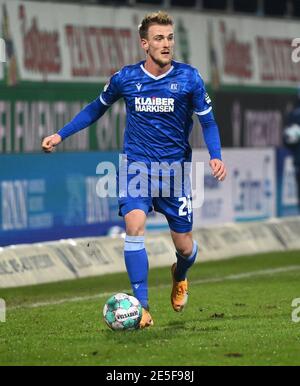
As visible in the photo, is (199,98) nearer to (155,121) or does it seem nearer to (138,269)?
(155,121)

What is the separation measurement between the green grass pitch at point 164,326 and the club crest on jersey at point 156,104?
191 cm

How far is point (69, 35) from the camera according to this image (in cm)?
1955

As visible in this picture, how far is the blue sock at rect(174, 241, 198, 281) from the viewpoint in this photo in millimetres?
12828

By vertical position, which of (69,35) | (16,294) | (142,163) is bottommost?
(16,294)

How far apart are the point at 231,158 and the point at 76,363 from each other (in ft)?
43.3

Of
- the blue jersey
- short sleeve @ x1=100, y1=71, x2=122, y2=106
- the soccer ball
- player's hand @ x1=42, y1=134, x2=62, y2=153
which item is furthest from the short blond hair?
the soccer ball

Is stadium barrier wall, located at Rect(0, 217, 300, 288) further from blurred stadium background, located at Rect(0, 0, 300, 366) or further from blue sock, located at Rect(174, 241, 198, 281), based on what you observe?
blue sock, located at Rect(174, 241, 198, 281)

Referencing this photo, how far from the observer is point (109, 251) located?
1881 cm

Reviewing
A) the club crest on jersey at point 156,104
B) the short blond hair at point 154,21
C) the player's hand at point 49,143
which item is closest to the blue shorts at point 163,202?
the club crest on jersey at point 156,104

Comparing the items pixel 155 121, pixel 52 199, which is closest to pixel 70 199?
pixel 52 199

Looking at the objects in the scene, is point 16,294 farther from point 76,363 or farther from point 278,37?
point 278,37

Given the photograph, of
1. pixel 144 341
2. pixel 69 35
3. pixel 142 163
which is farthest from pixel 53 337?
pixel 69 35

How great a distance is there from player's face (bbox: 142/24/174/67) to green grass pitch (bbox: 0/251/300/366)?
236 centimetres

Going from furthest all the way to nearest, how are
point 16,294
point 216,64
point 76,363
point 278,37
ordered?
1. point 278,37
2. point 216,64
3. point 16,294
4. point 76,363
